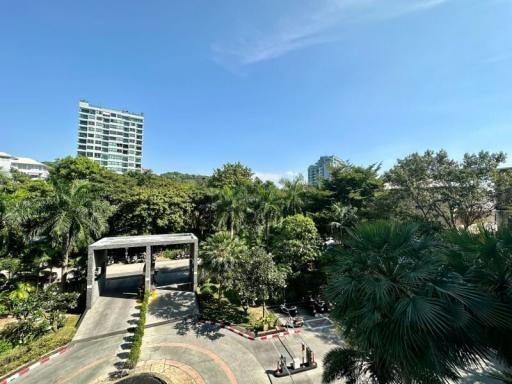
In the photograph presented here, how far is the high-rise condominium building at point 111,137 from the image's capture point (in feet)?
296

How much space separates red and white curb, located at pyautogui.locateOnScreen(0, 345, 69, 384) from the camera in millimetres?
10008

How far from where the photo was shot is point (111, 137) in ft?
311

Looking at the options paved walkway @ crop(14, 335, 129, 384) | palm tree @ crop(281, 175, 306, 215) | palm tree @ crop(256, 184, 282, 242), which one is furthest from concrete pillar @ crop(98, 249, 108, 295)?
palm tree @ crop(281, 175, 306, 215)

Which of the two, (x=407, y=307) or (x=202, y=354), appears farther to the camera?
(x=202, y=354)

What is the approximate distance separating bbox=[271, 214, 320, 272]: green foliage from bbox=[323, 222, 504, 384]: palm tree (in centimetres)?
1162

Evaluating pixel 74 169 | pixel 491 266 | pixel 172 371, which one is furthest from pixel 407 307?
pixel 74 169

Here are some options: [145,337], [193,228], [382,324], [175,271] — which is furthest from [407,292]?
[193,228]

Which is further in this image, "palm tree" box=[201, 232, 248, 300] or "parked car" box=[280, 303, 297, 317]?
"parked car" box=[280, 303, 297, 317]

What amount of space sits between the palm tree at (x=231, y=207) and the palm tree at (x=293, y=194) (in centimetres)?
529

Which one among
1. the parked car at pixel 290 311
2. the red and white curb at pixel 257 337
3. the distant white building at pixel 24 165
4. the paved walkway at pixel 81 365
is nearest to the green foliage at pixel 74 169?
the paved walkway at pixel 81 365

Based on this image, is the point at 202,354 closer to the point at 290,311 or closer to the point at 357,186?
the point at 290,311

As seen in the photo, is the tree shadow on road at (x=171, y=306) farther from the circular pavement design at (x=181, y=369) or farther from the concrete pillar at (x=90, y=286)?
the circular pavement design at (x=181, y=369)

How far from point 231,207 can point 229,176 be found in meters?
16.1

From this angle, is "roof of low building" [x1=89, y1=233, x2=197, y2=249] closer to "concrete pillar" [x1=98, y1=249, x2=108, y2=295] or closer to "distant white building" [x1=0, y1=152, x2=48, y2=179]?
"concrete pillar" [x1=98, y1=249, x2=108, y2=295]
